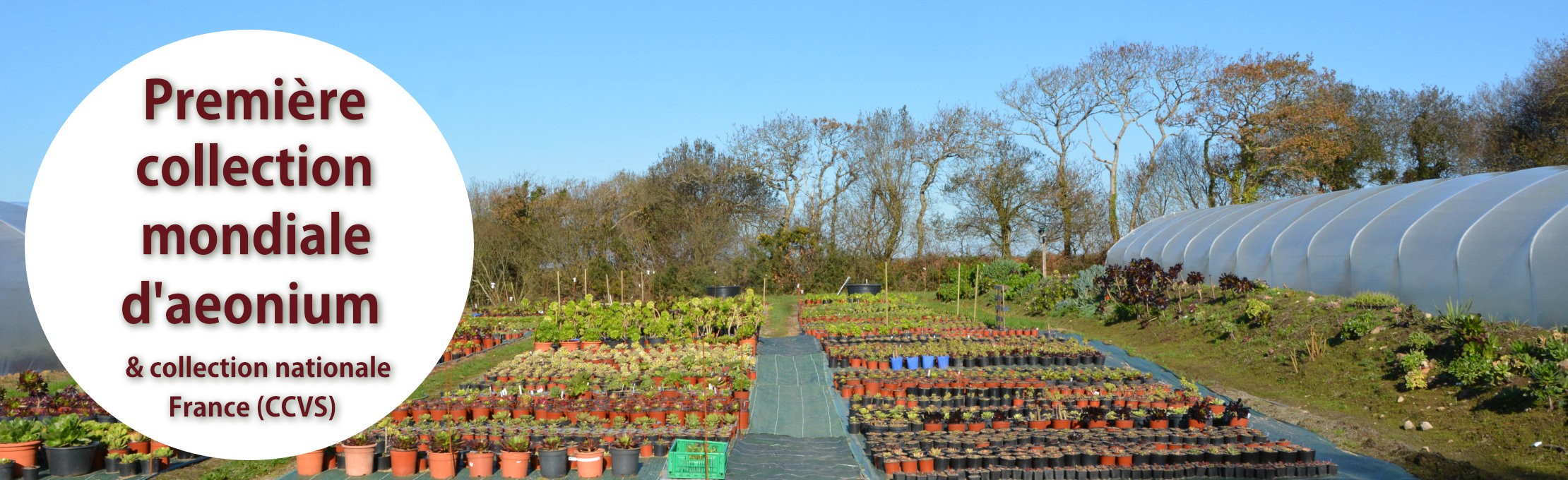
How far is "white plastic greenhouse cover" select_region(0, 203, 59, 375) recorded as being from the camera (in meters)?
13.0

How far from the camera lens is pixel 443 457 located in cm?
797

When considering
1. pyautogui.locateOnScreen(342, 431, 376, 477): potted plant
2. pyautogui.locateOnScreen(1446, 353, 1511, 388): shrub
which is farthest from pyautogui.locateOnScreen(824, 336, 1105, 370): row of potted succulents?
pyautogui.locateOnScreen(342, 431, 376, 477): potted plant

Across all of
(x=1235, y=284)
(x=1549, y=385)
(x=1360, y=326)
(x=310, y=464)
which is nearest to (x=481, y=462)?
(x=310, y=464)

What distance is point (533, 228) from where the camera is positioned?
30.4 metres

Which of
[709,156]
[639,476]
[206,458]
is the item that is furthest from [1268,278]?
[709,156]

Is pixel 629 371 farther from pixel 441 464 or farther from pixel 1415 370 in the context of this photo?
pixel 1415 370

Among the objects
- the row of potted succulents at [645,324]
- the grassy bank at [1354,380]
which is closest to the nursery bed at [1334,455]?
the grassy bank at [1354,380]

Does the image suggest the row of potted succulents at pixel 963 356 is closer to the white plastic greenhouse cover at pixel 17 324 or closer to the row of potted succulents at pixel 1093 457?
the row of potted succulents at pixel 1093 457

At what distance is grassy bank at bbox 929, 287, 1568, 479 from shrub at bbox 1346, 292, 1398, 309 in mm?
148

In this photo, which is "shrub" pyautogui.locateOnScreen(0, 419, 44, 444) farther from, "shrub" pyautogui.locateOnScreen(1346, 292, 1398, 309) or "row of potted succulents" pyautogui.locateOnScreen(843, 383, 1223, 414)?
"shrub" pyautogui.locateOnScreen(1346, 292, 1398, 309)

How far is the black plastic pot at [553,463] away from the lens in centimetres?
795

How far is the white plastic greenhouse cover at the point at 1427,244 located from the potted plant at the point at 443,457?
448 inches

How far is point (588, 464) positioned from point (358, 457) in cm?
182

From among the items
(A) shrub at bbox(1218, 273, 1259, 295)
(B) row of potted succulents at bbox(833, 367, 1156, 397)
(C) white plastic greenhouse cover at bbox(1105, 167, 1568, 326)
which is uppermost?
(C) white plastic greenhouse cover at bbox(1105, 167, 1568, 326)
